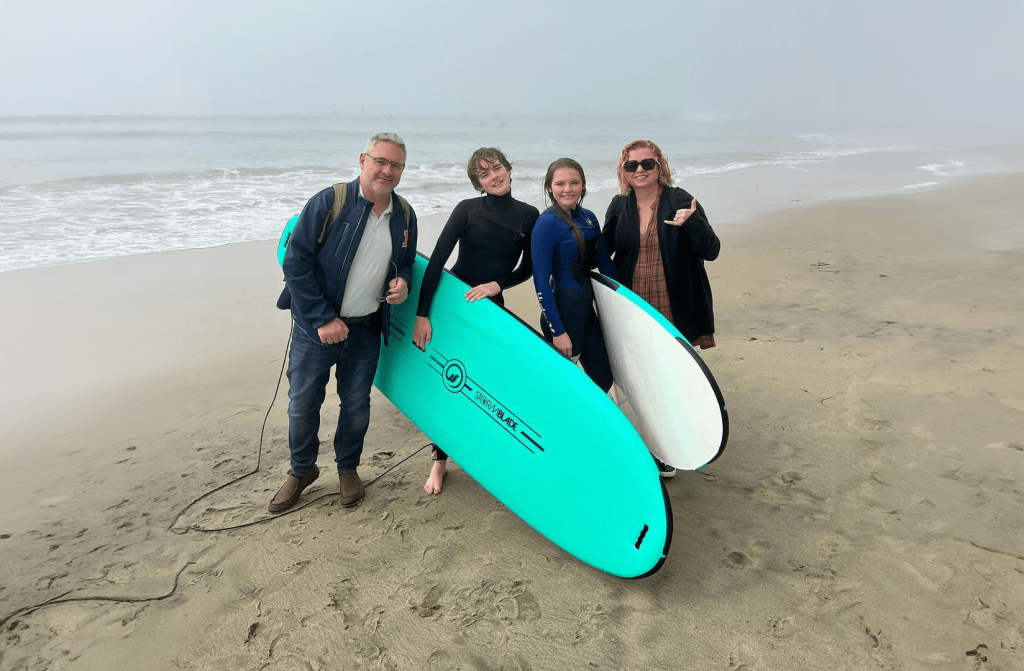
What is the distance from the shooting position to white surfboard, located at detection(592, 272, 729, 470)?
2.39 m

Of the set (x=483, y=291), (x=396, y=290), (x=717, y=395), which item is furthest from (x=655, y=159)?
(x=396, y=290)

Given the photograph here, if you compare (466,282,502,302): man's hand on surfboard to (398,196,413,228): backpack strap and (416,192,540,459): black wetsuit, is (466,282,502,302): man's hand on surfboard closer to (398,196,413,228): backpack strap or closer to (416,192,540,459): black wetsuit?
(416,192,540,459): black wetsuit

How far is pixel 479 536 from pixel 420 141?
2419 centimetres

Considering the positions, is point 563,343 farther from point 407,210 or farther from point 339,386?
point 339,386

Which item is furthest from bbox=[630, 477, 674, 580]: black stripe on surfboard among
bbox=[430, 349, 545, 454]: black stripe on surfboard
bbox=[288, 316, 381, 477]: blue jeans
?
bbox=[288, 316, 381, 477]: blue jeans

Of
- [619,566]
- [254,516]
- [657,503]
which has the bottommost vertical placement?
[254,516]

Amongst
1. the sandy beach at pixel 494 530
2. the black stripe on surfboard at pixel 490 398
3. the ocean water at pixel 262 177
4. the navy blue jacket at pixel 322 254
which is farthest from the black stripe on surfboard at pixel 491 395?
the ocean water at pixel 262 177

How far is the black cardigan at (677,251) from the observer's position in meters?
2.61

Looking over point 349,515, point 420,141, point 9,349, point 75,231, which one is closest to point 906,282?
point 349,515

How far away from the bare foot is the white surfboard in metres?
0.93

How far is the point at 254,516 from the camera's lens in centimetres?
273

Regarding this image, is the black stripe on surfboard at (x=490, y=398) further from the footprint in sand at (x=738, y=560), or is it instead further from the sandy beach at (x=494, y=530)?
the footprint in sand at (x=738, y=560)

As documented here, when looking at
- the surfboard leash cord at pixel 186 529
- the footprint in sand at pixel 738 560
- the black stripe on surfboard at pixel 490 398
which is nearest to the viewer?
the surfboard leash cord at pixel 186 529

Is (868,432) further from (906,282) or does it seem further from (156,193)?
(156,193)
